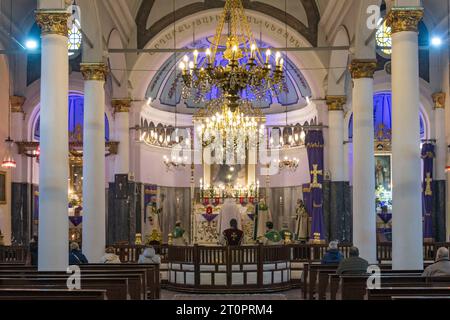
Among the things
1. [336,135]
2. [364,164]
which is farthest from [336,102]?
[364,164]

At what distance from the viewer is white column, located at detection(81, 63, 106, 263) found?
1703cm

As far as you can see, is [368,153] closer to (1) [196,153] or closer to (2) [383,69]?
(2) [383,69]

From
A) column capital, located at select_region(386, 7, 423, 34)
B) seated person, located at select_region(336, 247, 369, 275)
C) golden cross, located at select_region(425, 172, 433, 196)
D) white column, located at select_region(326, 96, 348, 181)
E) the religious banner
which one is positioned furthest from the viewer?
the religious banner

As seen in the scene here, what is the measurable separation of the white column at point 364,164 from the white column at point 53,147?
735 centimetres

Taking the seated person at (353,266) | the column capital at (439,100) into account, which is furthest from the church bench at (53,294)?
the column capital at (439,100)

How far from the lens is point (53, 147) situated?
12430 millimetres

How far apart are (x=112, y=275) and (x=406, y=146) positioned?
5523 millimetres

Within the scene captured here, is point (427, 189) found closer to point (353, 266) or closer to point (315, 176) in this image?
point (315, 176)

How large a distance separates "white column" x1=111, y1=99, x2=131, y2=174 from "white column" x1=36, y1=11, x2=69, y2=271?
1074cm

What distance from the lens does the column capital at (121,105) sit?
23.3 m

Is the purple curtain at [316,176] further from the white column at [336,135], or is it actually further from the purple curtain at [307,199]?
the white column at [336,135]

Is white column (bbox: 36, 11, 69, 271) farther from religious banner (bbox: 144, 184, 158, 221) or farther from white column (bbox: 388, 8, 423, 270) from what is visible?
religious banner (bbox: 144, 184, 158, 221)

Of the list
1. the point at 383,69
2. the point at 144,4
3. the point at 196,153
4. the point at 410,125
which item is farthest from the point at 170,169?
the point at 410,125

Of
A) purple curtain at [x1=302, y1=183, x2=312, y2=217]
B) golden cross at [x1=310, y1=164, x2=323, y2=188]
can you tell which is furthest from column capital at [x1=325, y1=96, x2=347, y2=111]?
purple curtain at [x1=302, y1=183, x2=312, y2=217]
